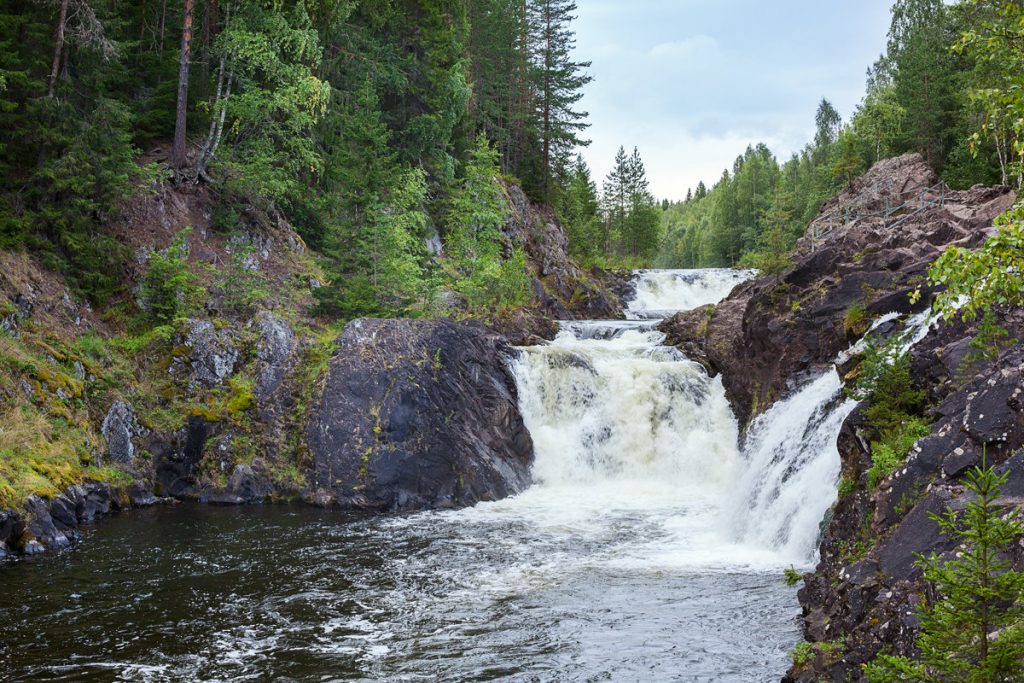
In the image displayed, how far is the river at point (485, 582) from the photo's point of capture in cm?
848

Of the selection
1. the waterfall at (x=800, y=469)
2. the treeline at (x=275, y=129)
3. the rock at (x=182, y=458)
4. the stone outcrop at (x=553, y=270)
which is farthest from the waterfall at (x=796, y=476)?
the stone outcrop at (x=553, y=270)

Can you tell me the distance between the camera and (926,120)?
136 feet

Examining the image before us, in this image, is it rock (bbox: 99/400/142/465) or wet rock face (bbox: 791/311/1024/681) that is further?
rock (bbox: 99/400/142/465)

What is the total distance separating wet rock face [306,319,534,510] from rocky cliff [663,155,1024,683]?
7.62 m

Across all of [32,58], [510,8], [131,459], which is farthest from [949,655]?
[510,8]

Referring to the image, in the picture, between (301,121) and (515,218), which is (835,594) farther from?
(515,218)

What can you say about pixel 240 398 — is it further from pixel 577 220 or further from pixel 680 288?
pixel 577 220

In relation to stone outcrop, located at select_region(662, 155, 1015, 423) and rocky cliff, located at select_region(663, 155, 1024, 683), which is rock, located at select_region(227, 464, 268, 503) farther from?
stone outcrop, located at select_region(662, 155, 1015, 423)

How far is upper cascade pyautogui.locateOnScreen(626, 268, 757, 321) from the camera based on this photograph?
43281mm

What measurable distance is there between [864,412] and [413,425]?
433 inches

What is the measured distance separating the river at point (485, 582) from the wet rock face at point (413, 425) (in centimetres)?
94

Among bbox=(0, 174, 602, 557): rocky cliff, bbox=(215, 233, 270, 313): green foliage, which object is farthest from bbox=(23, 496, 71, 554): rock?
bbox=(215, 233, 270, 313): green foliage

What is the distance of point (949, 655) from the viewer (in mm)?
4508

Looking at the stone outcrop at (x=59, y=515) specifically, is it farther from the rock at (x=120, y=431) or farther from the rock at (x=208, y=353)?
the rock at (x=208, y=353)
